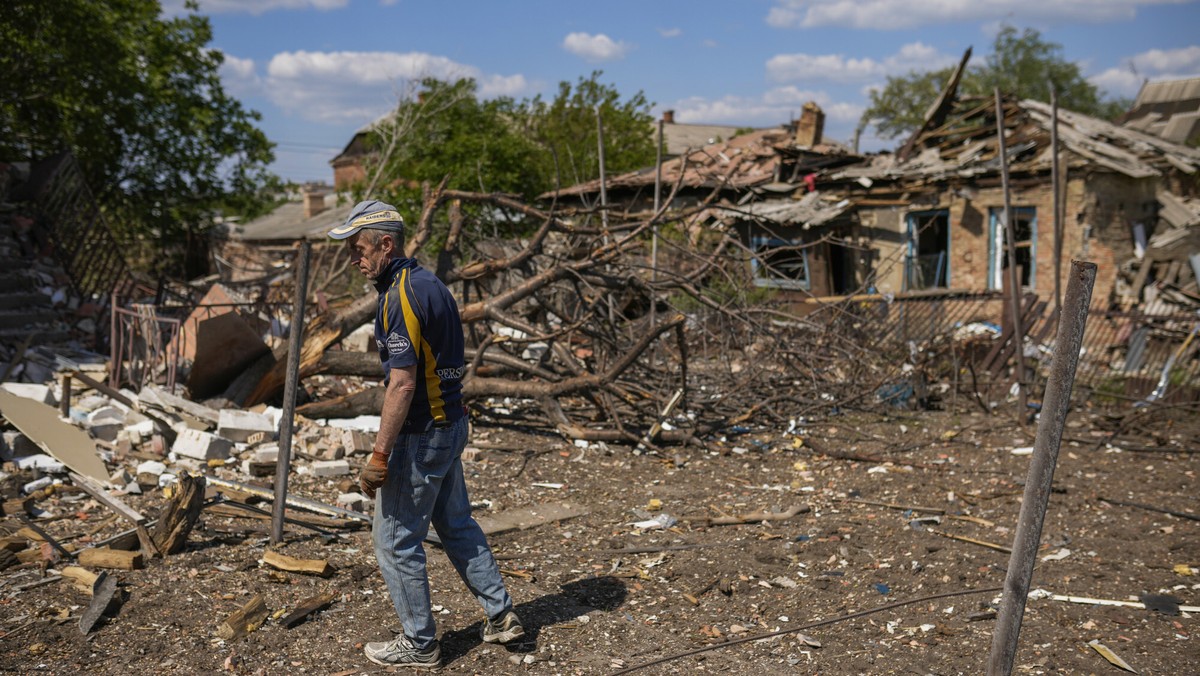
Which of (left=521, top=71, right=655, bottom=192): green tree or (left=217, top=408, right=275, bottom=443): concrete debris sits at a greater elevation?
A: (left=521, top=71, right=655, bottom=192): green tree

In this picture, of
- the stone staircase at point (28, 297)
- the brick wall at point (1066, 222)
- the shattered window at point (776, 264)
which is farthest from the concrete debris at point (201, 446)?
the brick wall at point (1066, 222)

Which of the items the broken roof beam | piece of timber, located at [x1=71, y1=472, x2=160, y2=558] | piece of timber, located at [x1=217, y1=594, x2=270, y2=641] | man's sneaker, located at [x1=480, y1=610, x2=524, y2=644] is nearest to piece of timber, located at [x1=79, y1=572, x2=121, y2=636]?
piece of timber, located at [x1=71, y1=472, x2=160, y2=558]

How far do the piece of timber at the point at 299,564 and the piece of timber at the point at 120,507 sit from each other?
1.97ft

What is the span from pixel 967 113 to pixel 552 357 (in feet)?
37.3

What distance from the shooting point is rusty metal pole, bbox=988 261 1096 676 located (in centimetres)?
243

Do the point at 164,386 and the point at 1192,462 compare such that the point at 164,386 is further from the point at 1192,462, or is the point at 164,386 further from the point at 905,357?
the point at 1192,462

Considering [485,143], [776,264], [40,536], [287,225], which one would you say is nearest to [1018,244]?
[776,264]

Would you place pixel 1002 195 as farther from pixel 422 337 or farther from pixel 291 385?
pixel 422 337

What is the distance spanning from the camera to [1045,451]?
8.21 feet

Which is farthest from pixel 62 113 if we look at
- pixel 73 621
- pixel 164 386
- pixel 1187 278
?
pixel 1187 278

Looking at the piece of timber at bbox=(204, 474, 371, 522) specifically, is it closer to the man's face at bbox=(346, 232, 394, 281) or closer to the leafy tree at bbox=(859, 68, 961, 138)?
the man's face at bbox=(346, 232, 394, 281)

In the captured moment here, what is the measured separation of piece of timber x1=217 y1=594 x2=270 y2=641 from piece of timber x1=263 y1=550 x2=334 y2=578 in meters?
0.40

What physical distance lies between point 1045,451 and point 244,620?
321cm

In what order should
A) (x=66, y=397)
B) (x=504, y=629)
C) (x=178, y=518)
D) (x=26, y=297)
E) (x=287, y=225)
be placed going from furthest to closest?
(x=287, y=225) < (x=26, y=297) < (x=66, y=397) < (x=178, y=518) < (x=504, y=629)
